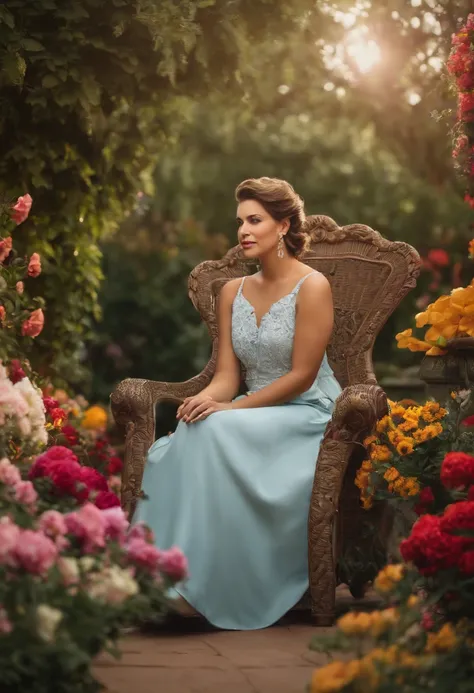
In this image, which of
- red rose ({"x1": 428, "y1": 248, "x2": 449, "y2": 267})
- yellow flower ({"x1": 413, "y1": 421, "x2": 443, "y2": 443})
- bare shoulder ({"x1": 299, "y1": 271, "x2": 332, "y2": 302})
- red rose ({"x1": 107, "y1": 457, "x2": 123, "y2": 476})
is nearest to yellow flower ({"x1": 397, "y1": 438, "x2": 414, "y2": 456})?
yellow flower ({"x1": 413, "y1": 421, "x2": 443, "y2": 443})

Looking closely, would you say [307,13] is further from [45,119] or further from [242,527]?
[242,527]

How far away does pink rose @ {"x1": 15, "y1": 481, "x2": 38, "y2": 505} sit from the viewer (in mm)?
3045

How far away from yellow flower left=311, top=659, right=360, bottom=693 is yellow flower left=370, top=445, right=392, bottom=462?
1.83m

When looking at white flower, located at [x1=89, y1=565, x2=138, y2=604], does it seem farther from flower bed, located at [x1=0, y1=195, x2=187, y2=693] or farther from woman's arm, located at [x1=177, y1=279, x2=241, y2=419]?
woman's arm, located at [x1=177, y1=279, x2=241, y2=419]

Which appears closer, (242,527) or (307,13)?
(242,527)

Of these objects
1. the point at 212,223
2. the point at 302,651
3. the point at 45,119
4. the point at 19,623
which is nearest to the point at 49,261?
the point at 45,119

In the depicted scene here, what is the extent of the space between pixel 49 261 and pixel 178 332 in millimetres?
3467

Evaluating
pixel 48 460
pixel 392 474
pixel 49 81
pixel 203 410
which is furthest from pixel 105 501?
pixel 49 81

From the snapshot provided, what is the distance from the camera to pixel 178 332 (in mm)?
9719

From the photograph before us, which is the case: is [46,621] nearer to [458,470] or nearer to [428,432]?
[458,470]

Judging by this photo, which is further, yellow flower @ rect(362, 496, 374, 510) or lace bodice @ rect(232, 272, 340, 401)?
lace bodice @ rect(232, 272, 340, 401)

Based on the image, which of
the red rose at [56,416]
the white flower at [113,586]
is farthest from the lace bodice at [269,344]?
the white flower at [113,586]

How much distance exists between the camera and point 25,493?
3055 mm

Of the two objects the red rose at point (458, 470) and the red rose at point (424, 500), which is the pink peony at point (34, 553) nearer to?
the red rose at point (458, 470)
